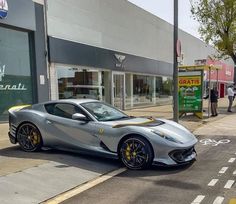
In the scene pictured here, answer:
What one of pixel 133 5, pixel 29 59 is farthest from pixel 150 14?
pixel 29 59

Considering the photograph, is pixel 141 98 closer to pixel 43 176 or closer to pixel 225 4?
pixel 225 4

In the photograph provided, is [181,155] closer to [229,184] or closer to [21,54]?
[229,184]

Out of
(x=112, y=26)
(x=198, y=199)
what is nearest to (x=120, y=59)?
(x=112, y=26)

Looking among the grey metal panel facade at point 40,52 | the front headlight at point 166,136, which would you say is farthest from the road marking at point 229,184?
the grey metal panel facade at point 40,52

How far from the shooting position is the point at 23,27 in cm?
1305

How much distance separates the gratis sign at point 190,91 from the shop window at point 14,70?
7.32 m

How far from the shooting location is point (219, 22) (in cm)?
2464

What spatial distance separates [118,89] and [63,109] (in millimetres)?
13361

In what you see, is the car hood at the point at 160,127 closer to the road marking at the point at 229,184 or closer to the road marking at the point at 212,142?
the road marking at the point at 229,184

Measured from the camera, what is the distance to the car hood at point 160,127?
21.7ft

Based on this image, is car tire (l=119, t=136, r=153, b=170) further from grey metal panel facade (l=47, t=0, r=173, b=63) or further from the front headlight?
grey metal panel facade (l=47, t=0, r=173, b=63)

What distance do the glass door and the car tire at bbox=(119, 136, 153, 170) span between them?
13563mm

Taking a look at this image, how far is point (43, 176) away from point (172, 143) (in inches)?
96.3

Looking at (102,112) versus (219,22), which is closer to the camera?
(102,112)
